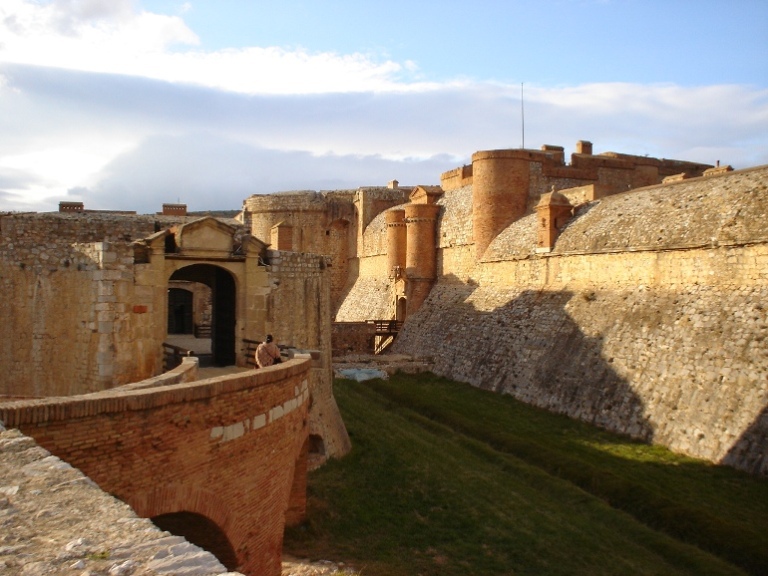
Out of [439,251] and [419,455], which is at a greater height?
[439,251]

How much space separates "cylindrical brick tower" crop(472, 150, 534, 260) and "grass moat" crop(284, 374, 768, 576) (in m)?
15.0

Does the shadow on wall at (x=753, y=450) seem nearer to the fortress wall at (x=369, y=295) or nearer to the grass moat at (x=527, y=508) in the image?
the grass moat at (x=527, y=508)

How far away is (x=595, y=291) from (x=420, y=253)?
14210mm

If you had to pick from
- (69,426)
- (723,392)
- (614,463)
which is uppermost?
(69,426)

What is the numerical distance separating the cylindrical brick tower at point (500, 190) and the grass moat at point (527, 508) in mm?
15036

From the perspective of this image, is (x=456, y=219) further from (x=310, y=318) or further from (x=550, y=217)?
(x=310, y=318)

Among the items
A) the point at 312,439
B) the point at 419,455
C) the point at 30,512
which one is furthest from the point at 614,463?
the point at 30,512

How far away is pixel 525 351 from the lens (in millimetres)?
25469

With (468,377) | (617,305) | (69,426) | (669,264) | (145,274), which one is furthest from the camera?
(468,377)

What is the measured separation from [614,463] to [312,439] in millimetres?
6886

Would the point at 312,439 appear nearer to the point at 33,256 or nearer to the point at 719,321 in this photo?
the point at 33,256

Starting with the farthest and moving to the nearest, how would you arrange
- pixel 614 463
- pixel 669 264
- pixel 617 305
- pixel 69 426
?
pixel 617 305 < pixel 669 264 < pixel 614 463 < pixel 69 426

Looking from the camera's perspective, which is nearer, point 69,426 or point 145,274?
point 69,426

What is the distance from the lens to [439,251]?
121 feet
